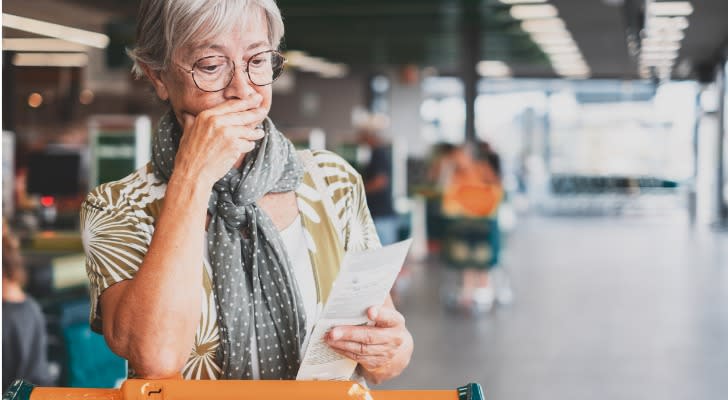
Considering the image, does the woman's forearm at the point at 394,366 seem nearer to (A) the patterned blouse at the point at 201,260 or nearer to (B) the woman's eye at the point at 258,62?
(A) the patterned blouse at the point at 201,260

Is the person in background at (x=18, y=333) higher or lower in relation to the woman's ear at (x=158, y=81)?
lower

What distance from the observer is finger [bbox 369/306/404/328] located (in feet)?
4.67

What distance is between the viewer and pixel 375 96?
25.8m

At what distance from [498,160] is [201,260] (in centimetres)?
1201

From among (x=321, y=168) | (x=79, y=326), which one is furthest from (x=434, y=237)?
(x=321, y=168)

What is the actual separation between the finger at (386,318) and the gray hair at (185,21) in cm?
47

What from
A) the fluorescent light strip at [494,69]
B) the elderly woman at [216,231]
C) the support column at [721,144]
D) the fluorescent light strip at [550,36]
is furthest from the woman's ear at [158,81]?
the fluorescent light strip at [494,69]

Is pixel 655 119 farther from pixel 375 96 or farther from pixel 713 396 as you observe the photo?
pixel 713 396

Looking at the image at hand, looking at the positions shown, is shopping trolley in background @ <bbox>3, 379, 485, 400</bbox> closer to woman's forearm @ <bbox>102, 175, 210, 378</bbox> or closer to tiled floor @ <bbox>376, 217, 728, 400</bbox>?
woman's forearm @ <bbox>102, 175, 210, 378</bbox>

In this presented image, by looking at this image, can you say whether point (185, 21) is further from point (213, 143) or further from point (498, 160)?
point (498, 160)

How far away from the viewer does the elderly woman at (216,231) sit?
1.34 metres

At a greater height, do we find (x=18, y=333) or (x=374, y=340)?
(x=374, y=340)

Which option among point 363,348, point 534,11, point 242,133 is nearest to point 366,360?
point 363,348

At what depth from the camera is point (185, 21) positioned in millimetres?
1413
